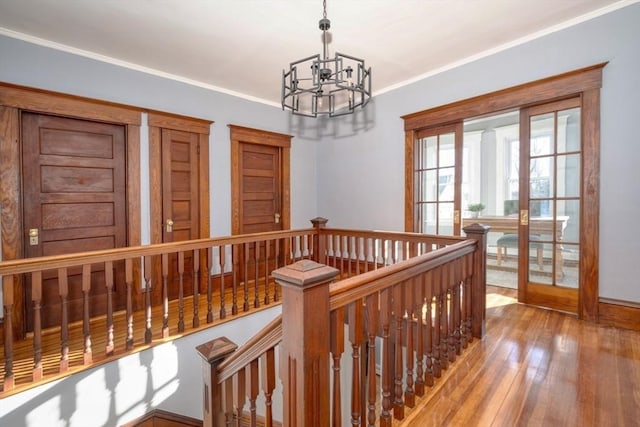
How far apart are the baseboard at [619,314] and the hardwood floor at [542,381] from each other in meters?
0.08

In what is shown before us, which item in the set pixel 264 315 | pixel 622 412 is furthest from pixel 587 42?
pixel 264 315

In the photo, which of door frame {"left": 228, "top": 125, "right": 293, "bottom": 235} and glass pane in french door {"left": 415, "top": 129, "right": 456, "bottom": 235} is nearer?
glass pane in french door {"left": 415, "top": 129, "right": 456, "bottom": 235}

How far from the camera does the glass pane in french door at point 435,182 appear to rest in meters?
3.84

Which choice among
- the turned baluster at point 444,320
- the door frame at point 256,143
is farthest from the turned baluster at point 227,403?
the door frame at point 256,143

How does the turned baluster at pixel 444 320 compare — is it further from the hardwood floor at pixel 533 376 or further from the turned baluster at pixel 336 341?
the turned baluster at pixel 336 341

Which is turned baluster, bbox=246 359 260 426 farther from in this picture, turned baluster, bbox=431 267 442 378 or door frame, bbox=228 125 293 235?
door frame, bbox=228 125 293 235

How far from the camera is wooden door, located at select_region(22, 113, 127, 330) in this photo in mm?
2980

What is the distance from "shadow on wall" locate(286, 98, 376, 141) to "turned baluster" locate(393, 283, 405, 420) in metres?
3.45

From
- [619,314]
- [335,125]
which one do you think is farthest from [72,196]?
[619,314]

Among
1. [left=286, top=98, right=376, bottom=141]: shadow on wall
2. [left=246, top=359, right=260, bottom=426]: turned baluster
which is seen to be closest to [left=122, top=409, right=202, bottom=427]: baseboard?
[left=246, top=359, right=260, bottom=426]: turned baluster

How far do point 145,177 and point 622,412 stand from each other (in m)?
4.43

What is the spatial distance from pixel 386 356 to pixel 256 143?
379cm

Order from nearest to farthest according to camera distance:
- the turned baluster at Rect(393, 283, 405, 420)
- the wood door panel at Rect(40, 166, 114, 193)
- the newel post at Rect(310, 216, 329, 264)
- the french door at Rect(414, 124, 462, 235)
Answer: the turned baluster at Rect(393, 283, 405, 420)
the wood door panel at Rect(40, 166, 114, 193)
the french door at Rect(414, 124, 462, 235)
the newel post at Rect(310, 216, 329, 264)

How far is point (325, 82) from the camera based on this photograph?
219cm
